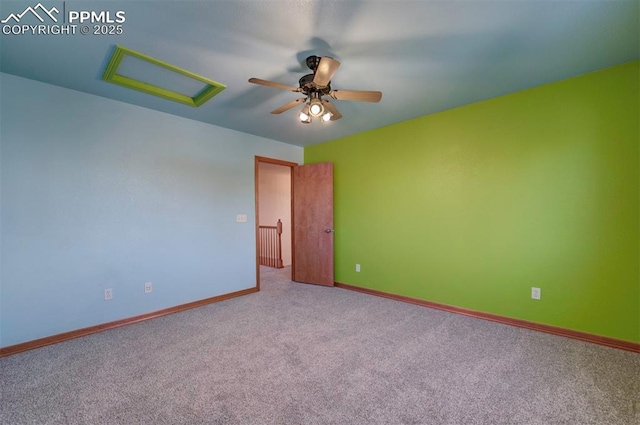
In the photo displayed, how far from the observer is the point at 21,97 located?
7.55 feet

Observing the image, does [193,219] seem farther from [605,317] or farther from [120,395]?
[605,317]

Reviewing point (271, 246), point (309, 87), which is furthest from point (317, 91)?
point (271, 246)

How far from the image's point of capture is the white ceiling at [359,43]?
158 centimetres

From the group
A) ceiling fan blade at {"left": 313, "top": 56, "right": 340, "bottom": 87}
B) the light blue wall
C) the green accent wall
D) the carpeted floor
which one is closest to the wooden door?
the green accent wall

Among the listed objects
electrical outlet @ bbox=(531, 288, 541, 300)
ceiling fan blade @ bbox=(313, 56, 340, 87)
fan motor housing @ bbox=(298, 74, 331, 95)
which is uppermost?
fan motor housing @ bbox=(298, 74, 331, 95)

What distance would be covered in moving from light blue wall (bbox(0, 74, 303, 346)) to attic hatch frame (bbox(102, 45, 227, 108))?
21.6 inches

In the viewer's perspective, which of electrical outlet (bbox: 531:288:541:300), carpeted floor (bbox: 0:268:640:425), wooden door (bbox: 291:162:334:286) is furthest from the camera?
wooden door (bbox: 291:162:334:286)

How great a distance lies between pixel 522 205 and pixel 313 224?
286 cm

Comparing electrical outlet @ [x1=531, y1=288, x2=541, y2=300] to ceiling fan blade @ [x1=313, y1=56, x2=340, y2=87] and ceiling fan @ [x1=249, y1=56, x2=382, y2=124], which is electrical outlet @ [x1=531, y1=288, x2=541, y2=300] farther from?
ceiling fan blade @ [x1=313, y1=56, x2=340, y2=87]

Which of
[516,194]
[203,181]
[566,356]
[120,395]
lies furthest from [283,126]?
[566,356]

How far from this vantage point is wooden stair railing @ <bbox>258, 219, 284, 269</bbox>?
599 cm

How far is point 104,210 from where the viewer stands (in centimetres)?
273

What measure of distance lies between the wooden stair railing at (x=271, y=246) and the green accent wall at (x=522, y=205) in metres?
2.68

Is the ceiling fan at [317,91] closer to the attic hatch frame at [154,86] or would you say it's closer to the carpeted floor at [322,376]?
the attic hatch frame at [154,86]
